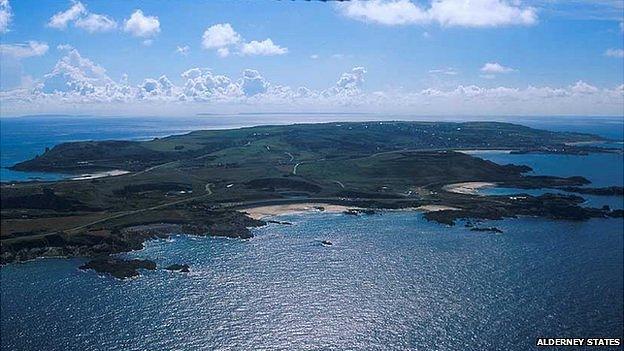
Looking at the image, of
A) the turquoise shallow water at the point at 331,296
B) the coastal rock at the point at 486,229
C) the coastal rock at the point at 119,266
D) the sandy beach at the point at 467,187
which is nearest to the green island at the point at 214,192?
the coastal rock at the point at 119,266

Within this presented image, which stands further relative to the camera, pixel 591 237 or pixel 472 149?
pixel 472 149

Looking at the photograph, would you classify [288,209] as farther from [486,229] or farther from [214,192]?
[486,229]

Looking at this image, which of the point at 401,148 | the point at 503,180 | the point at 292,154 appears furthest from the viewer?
the point at 401,148

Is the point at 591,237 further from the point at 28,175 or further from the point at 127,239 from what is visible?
the point at 28,175

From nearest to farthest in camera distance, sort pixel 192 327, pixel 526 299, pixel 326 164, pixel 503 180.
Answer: pixel 192 327 < pixel 526 299 < pixel 503 180 < pixel 326 164

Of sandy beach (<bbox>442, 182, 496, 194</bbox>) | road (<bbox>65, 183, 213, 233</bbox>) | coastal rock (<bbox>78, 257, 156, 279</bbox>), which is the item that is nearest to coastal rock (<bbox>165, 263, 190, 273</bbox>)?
coastal rock (<bbox>78, 257, 156, 279</bbox>)

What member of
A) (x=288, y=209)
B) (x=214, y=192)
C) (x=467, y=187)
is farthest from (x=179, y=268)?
(x=467, y=187)

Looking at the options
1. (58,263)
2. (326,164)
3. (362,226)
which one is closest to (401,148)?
(326,164)
